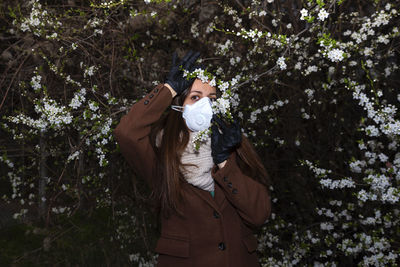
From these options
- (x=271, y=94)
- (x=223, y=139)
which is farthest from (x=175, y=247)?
(x=271, y=94)

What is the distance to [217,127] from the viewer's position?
7.17 feet

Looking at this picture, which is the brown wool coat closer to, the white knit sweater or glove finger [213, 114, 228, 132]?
the white knit sweater

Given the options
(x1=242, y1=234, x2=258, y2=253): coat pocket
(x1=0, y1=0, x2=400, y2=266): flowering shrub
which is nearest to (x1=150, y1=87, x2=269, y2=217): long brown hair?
(x1=242, y1=234, x2=258, y2=253): coat pocket

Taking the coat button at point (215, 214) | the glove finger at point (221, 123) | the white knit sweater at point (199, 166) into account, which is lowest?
the coat button at point (215, 214)

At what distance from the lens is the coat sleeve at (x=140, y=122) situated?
2.05m

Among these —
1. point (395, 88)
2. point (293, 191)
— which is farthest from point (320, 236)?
point (395, 88)

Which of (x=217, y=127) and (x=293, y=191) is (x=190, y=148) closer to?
(x=217, y=127)

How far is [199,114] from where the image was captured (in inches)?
83.9

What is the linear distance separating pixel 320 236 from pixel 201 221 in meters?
2.23

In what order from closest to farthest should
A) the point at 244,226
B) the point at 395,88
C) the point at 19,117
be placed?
the point at 244,226 → the point at 19,117 → the point at 395,88

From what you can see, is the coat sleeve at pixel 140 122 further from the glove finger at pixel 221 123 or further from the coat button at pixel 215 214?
the coat button at pixel 215 214

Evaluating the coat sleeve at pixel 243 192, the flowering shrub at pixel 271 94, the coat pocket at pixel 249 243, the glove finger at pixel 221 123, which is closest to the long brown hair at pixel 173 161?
the coat sleeve at pixel 243 192

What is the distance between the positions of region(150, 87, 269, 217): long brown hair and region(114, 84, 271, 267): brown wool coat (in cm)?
6

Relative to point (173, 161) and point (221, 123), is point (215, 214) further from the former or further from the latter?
point (221, 123)
